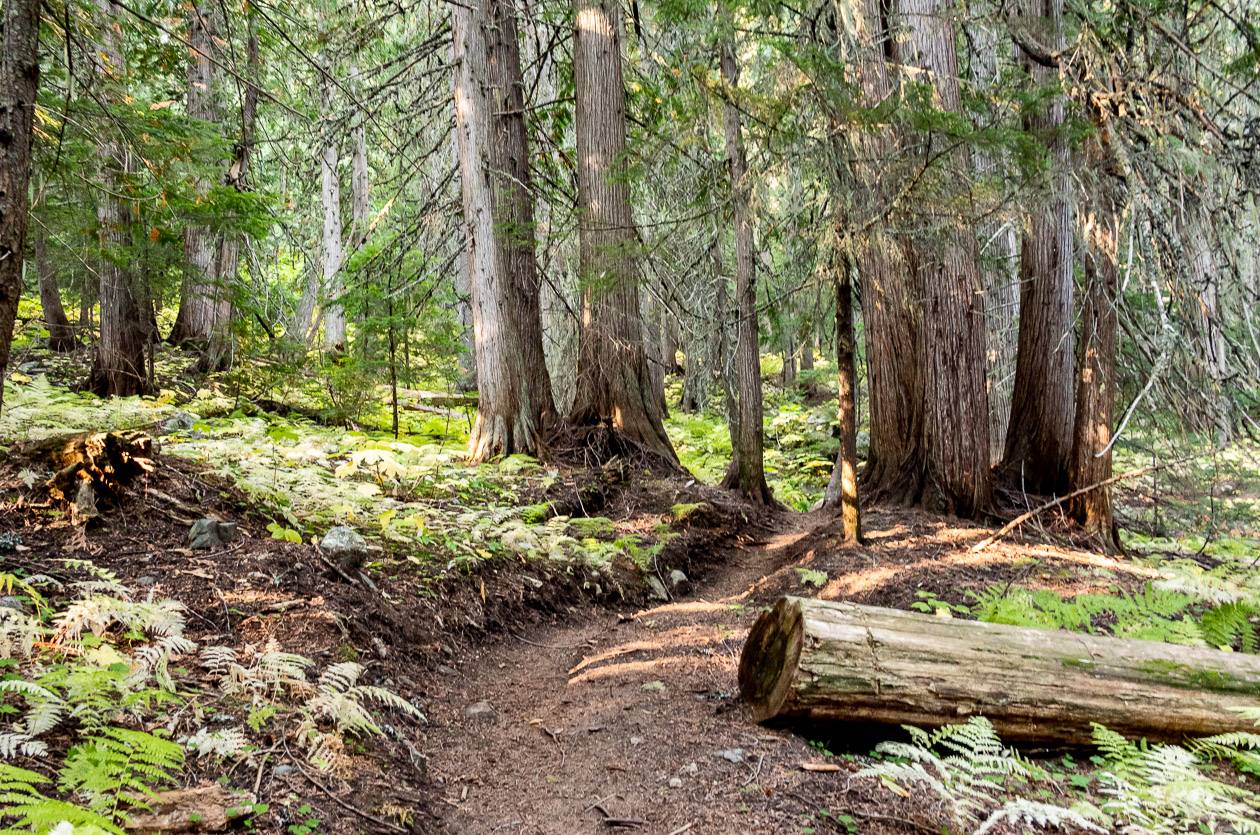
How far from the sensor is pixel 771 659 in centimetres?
355

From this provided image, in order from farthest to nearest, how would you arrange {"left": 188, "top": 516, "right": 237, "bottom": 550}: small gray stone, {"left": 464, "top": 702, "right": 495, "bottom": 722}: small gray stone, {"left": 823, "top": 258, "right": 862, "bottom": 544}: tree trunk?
{"left": 823, "top": 258, "right": 862, "bottom": 544}: tree trunk → {"left": 188, "top": 516, "right": 237, "bottom": 550}: small gray stone → {"left": 464, "top": 702, "right": 495, "bottom": 722}: small gray stone

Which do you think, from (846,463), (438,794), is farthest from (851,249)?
(438,794)

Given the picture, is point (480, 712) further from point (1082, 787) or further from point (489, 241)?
point (489, 241)

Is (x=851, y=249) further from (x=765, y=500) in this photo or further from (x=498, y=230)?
(x=765, y=500)

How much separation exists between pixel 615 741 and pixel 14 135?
3.75 metres

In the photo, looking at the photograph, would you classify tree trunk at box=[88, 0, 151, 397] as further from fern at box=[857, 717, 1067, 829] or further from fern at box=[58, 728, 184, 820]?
fern at box=[857, 717, 1067, 829]

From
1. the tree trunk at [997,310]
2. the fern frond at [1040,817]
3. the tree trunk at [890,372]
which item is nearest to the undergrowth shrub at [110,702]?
the fern frond at [1040,817]

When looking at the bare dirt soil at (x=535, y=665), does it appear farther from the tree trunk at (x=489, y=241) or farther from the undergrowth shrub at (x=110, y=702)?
the tree trunk at (x=489, y=241)

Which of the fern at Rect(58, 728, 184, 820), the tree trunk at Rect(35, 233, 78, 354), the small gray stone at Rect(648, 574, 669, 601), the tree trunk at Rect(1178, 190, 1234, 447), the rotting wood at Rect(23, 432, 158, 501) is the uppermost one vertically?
the tree trunk at Rect(35, 233, 78, 354)

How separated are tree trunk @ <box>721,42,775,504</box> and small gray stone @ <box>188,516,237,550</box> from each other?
238 inches

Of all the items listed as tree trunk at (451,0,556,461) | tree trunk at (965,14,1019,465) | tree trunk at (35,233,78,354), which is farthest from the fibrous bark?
tree trunk at (965,14,1019,465)

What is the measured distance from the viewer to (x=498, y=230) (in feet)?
28.1

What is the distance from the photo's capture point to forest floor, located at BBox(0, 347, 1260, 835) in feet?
9.39

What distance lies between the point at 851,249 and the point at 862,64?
7.24 ft
